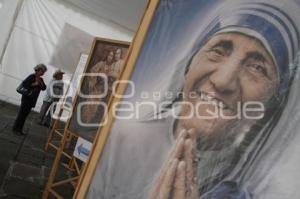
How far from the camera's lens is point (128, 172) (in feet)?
6.03

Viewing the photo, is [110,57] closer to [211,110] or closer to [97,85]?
[97,85]

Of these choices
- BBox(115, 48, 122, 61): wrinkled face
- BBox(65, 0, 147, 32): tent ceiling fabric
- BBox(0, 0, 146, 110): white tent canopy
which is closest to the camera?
BBox(115, 48, 122, 61): wrinkled face

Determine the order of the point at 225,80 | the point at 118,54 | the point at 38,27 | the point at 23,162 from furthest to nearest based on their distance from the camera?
the point at 38,27 → the point at 23,162 → the point at 118,54 → the point at 225,80

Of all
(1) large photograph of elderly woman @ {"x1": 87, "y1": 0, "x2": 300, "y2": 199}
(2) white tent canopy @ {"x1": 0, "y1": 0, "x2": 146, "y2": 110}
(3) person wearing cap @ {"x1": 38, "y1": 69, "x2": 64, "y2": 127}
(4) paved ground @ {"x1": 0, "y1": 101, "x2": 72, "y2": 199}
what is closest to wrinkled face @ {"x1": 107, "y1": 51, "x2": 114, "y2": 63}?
(4) paved ground @ {"x1": 0, "y1": 101, "x2": 72, "y2": 199}

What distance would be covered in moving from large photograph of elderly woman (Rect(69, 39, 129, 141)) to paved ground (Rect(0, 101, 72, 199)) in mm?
1041

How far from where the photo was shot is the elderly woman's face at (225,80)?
1405 millimetres

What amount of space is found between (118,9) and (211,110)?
880 cm

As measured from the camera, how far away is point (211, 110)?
155cm

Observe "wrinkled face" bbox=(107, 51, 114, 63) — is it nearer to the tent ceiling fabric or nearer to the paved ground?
the paved ground

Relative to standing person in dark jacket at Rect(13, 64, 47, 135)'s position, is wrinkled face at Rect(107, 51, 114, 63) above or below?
above

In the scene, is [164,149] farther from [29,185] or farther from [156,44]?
[29,185]

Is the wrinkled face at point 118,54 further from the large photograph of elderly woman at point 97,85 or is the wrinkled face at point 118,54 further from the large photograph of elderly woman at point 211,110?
the large photograph of elderly woman at point 211,110

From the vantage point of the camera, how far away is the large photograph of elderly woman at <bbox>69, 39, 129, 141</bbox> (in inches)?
181

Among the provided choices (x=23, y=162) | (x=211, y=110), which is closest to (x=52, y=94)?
(x=23, y=162)
